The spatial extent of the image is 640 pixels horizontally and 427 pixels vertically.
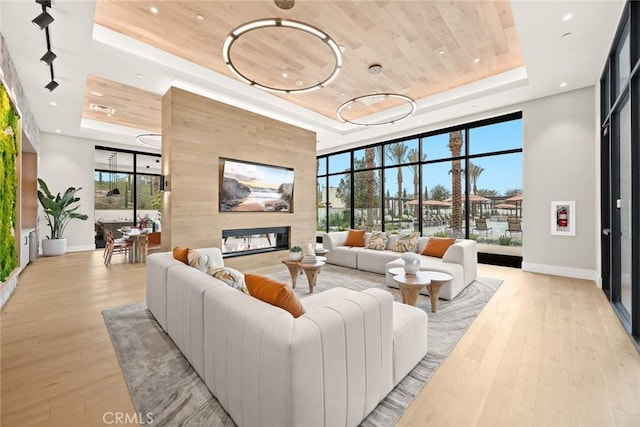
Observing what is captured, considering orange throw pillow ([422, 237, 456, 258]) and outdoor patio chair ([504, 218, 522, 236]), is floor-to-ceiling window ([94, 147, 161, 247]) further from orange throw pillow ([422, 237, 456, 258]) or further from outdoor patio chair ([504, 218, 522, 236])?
outdoor patio chair ([504, 218, 522, 236])

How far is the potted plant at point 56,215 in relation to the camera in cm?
708

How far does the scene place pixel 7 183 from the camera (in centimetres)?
378

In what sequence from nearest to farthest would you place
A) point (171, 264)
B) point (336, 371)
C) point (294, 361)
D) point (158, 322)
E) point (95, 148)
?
point (294, 361)
point (336, 371)
point (171, 264)
point (158, 322)
point (95, 148)

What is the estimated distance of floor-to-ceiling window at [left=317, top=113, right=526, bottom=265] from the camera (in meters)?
6.30

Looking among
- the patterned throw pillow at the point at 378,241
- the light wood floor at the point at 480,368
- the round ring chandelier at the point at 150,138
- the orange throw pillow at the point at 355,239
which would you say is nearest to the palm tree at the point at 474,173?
the patterned throw pillow at the point at 378,241

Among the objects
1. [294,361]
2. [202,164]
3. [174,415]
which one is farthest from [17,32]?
[294,361]

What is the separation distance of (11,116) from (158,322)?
3.83 m

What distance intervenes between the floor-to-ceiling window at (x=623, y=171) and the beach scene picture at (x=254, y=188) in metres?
5.39

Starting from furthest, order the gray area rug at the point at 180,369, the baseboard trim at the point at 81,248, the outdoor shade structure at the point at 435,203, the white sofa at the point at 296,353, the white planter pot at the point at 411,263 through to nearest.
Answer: the baseboard trim at the point at 81,248
the outdoor shade structure at the point at 435,203
the white planter pot at the point at 411,263
the gray area rug at the point at 180,369
the white sofa at the point at 296,353

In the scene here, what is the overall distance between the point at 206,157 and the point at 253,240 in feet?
6.48

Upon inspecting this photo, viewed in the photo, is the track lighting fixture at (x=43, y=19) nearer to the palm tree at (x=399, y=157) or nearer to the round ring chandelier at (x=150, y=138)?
the round ring chandelier at (x=150, y=138)

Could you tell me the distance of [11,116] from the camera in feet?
13.1

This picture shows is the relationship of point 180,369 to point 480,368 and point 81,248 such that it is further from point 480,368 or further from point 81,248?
point 81,248

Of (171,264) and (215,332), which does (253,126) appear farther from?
(215,332)
